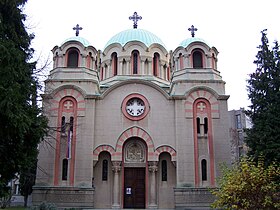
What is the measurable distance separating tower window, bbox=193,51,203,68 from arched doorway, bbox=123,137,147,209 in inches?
298

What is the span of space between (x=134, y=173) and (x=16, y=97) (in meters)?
13.3

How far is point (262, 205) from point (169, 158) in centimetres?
1269

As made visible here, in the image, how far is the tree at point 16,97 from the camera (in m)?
13.6

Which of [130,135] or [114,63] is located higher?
[114,63]

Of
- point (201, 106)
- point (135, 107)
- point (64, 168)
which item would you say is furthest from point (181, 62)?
point (64, 168)

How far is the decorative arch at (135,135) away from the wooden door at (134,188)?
139cm

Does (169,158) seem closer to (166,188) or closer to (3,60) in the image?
(166,188)

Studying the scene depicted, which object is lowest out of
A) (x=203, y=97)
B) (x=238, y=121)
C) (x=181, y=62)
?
(x=203, y=97)

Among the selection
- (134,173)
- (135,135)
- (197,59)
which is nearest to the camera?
(135,135)

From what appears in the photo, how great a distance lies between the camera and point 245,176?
42.1 feet

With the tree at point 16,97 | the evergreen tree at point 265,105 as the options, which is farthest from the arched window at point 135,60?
the tree at point 16,97

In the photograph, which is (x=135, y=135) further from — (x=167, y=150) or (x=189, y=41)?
(x=189, y=41)

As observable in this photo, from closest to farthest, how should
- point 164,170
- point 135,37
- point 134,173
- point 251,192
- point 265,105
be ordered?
point 251,192 < point 265,105 < point 164,170 < point 134,173 < point 135,37

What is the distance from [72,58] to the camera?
27.4m
